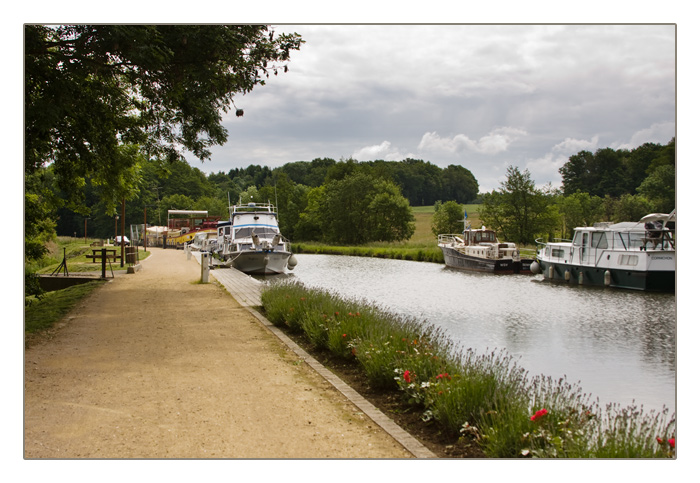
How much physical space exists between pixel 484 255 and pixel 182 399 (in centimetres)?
3422

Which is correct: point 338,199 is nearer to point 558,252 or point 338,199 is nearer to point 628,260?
point 558,252

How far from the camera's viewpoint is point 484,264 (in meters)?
38.5

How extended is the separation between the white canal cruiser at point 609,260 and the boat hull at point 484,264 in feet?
10.0

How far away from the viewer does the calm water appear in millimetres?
9219

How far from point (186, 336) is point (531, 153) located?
600cm

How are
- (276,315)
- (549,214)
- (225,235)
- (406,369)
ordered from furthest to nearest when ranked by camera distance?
(549,214), (225,235), (276,315), (406,369)

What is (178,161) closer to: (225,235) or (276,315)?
(276,315)

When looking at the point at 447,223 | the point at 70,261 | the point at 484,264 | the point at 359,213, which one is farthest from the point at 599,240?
the point at 359,213

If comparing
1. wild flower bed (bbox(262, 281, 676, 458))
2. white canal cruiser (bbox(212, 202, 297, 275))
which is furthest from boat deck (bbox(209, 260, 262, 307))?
white canal cruiser (bbox(212, 202, 297, 275))

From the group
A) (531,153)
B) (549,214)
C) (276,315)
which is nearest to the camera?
(531,153)

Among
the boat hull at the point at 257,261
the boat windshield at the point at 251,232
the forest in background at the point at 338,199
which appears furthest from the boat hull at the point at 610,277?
the boat windshield at the point at 251,232

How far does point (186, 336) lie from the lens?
32.9 ft

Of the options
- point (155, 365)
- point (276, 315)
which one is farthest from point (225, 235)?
point (155, 365)

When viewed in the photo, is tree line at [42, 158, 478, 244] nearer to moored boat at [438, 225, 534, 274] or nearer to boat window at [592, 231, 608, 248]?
moored boat at [438, 225, 534, 274]
